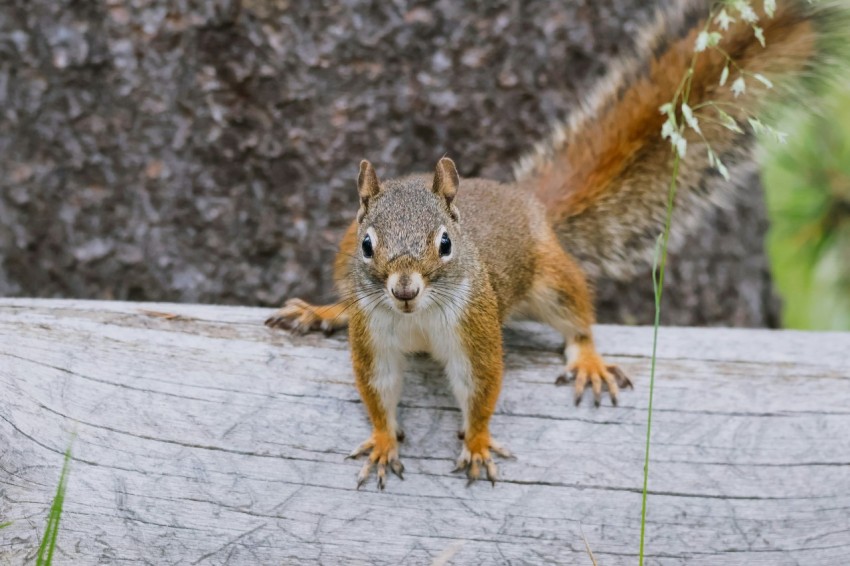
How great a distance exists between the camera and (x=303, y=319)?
167cm

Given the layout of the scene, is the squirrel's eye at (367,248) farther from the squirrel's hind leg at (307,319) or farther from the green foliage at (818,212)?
the green foliage at (818,212)

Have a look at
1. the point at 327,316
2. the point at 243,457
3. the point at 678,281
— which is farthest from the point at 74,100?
the point at 678,281

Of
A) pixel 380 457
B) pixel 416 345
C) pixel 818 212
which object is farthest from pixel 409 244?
pixel 818 212

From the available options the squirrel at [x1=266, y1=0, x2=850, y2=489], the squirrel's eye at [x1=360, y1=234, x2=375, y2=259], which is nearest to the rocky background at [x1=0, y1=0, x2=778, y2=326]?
the squirrel at [x1=266, y1=0, x2=850, y2=489]

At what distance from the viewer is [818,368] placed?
64.7 inches

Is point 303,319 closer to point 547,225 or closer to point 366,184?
point 366,184

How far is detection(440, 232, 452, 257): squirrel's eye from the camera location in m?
1.32

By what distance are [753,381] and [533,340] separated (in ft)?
1.31

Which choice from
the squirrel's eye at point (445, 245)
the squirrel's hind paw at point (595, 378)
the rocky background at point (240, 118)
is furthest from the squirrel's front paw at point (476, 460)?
the rocky background at point (240, 118)

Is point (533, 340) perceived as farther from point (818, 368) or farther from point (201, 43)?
point (201, 43)

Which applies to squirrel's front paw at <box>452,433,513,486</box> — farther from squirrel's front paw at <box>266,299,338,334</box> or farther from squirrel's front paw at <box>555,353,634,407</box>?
squirrel's front paw at <box>266,299,338,334</box>

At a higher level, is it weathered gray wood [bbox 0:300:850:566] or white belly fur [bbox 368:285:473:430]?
white belly fur [bbox 368:285:473:430]

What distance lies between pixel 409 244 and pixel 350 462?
0.38 m

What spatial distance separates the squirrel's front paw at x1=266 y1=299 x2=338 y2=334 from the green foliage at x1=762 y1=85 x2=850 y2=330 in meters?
1.41
